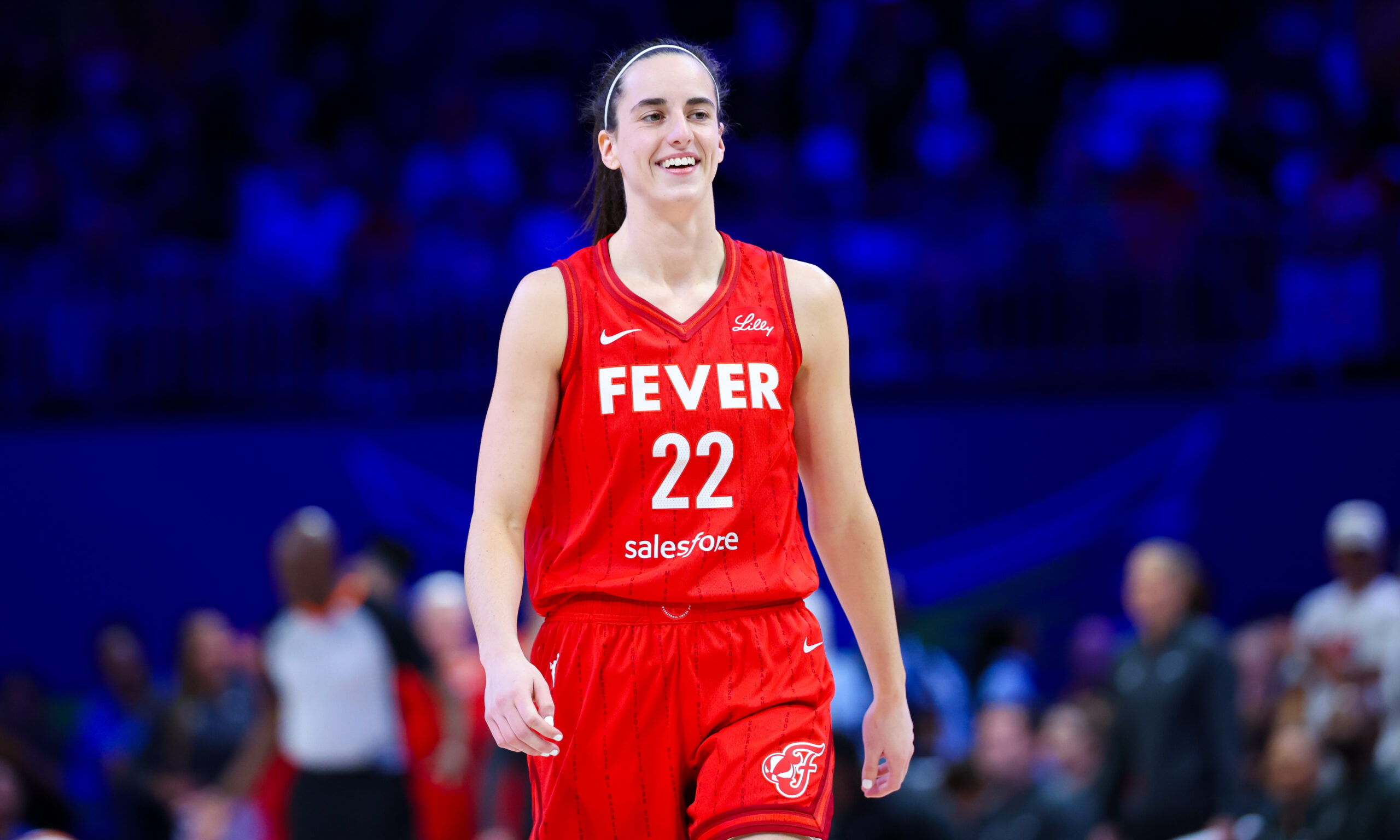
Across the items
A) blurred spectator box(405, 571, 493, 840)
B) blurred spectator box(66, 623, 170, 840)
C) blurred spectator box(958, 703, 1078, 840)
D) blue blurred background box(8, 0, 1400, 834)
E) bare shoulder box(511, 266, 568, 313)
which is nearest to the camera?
bare shoulder box(511, 266, 568, 313)

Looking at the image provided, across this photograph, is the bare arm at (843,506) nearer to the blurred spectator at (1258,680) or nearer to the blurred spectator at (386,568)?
the blurred spectator at (386,568)

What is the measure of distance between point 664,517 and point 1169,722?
4.52 metres

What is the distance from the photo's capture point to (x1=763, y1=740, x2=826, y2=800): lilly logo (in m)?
3.40

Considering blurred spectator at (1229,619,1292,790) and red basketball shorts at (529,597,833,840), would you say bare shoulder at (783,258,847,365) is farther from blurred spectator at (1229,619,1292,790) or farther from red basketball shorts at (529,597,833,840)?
blurred spectator at (1229,619,1292,790)

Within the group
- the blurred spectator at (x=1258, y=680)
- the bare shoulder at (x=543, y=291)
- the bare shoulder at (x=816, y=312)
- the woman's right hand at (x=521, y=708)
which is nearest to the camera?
the woman's right hand at (x=521, y=708)

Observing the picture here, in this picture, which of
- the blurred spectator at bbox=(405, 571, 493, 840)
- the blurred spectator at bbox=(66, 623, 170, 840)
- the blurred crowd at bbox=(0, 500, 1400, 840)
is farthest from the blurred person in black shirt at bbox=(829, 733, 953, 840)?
the blurred spectator at bbox=(66, 623, 170, 840)

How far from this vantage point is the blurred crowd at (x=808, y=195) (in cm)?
1138

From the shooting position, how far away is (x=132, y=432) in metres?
12.2

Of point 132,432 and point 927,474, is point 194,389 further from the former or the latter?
point 927,474

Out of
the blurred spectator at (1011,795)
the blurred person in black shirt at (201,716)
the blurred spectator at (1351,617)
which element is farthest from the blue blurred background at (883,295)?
the blurred spectator at (1011,795)

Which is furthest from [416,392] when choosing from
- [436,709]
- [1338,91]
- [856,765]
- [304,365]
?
[1338,91]

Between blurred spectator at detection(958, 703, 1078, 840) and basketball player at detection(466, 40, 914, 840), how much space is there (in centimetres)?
445

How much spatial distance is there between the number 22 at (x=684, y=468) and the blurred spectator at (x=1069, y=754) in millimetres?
4970

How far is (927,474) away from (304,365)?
14.0 ft
